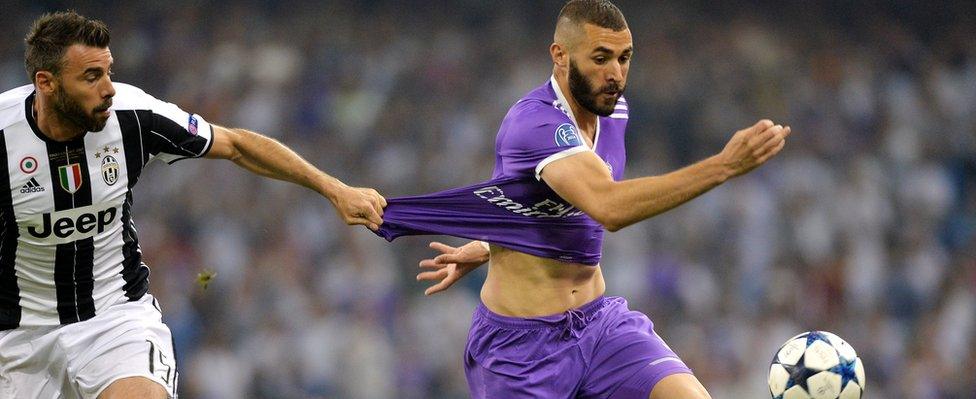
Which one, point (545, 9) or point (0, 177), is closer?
point (0, 177)

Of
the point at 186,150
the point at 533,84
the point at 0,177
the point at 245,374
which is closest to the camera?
the point at 0,177

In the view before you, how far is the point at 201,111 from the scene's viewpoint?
10.1 metres

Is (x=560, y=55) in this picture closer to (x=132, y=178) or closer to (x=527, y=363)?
(x=527, y=363)

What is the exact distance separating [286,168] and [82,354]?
1080mm

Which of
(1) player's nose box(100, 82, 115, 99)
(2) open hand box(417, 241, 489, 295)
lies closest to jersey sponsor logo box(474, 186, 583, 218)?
(2) open hand box(417, 241, 489, 295)

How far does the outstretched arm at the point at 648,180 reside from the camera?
145 inches

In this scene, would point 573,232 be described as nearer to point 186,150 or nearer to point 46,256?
point 186,150

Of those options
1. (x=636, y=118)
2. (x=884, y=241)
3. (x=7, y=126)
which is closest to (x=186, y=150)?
(x=7, y=126)

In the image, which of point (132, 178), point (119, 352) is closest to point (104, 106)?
point (132, 178)

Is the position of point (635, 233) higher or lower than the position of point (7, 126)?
lower

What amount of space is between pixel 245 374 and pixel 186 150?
4548 millimetres

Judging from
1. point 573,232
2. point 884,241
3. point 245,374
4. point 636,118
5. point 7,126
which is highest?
A: point 7,126

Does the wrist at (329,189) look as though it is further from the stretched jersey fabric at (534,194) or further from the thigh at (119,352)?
the thigh at (119,352)

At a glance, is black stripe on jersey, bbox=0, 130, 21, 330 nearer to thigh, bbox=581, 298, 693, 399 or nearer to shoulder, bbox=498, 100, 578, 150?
shoulder, bbox=498, 100, 578, 150
